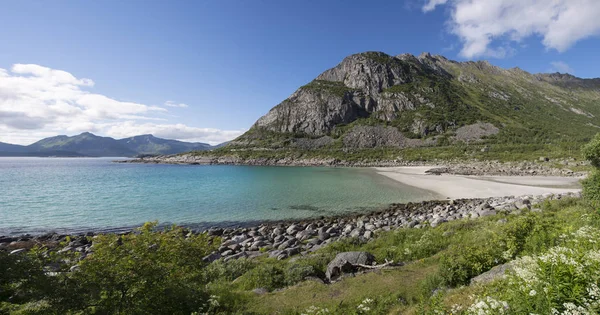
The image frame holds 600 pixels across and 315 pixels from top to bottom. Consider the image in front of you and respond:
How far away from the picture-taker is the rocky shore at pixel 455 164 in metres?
66.8

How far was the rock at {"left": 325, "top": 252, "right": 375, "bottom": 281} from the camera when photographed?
13508 mm

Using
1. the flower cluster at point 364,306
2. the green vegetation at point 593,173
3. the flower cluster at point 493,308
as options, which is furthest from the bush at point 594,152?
the flower cluster at point 493,308

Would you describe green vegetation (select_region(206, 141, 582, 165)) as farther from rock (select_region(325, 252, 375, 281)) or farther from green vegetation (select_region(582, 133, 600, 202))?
rock (select_region(325, 252, 375, 281))

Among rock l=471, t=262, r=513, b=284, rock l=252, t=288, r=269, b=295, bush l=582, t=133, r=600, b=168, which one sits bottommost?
rock l=252, t=288, r=269, b=295

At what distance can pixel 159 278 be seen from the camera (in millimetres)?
7875

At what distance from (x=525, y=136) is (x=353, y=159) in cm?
11549

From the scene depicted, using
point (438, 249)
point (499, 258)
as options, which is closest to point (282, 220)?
point (438, 249)

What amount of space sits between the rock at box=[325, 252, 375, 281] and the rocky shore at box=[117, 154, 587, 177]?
70607 mm

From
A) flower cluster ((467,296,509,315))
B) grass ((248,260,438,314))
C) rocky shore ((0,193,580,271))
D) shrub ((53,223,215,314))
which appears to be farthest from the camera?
rocky shore ((0,193,580,271))

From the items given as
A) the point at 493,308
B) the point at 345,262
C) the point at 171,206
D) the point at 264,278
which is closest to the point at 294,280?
the point at 264,278

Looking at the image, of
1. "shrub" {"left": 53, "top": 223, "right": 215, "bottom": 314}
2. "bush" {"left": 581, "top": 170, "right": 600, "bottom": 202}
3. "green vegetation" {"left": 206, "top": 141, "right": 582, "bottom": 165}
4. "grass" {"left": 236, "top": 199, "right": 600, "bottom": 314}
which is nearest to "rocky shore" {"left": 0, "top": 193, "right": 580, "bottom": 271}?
"bush" {"left": 581, "top": 170, "right": 600, "bottom": 202}

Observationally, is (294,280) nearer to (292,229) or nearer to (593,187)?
(292,229)

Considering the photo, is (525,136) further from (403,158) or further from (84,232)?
(84,232)

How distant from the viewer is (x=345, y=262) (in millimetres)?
13945
